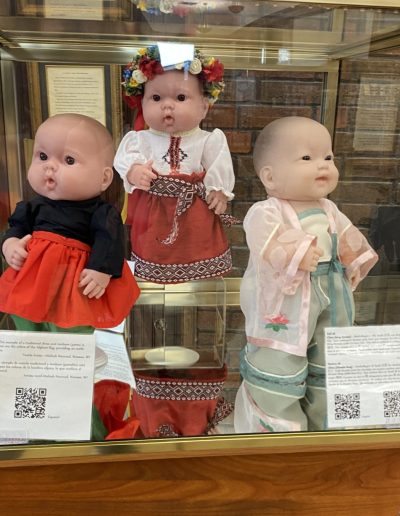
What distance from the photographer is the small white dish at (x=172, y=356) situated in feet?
2.89

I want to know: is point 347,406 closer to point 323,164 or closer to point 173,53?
point 323,164

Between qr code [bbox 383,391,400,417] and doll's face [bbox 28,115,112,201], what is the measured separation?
1.53ft

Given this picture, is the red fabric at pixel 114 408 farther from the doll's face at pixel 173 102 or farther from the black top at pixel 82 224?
the doll's face at pixel 173 102

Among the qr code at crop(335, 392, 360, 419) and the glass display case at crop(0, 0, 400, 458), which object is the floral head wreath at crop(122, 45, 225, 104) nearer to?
the glass display case at crop(0, 0, 400, 458)

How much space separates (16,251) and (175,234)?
236 mm

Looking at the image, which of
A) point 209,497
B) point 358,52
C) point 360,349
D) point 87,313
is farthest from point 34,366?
point 358,52

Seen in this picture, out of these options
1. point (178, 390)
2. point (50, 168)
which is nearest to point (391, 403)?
point (178, 390)

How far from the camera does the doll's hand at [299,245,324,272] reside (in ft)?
2.48

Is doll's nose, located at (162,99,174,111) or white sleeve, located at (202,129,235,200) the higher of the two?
doll's nose, located at (162,99,174,111)

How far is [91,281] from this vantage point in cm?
71

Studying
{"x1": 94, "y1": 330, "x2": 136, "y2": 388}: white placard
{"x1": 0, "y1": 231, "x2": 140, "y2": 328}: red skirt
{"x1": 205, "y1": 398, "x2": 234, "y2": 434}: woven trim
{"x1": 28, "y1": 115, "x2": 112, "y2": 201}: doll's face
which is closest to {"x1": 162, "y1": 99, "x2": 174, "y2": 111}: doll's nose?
{"x1": 28, "y1": 115, "x2": 112, "y2": 201}: doll's face

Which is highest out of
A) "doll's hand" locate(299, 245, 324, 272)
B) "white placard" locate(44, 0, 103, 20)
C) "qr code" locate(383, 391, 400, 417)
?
"white placard" locate(44, 0, 103, 20)

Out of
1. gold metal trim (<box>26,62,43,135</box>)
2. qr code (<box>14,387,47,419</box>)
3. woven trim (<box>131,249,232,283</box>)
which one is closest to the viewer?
qr code (<box>14,387,47,419</box>)

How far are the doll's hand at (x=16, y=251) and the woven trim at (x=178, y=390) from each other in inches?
10.1
